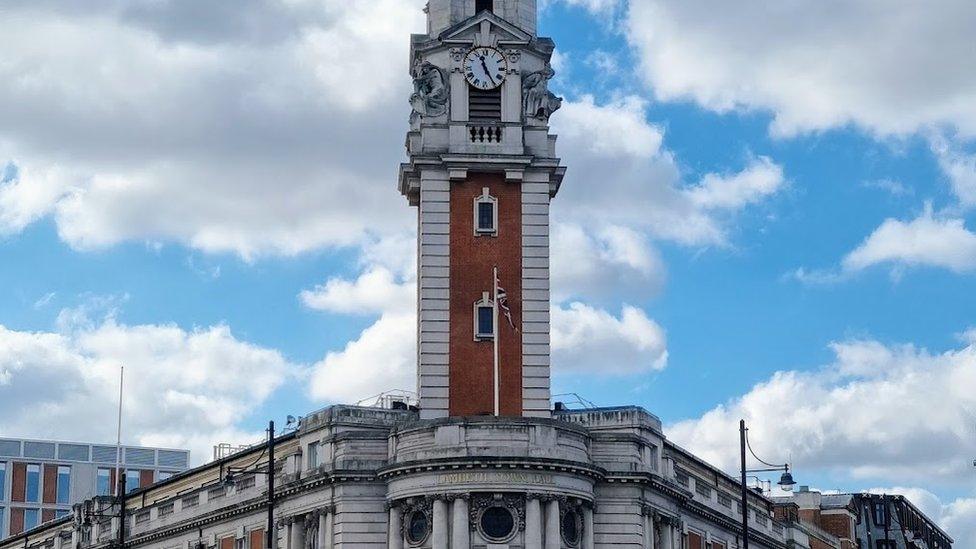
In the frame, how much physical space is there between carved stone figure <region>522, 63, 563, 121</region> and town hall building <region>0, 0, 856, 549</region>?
0.35ft

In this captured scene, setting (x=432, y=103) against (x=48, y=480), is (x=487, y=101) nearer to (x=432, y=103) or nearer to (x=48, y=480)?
(x=432, y=103)

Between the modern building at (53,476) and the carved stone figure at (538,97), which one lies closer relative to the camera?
the carved stone figure at (538,97)

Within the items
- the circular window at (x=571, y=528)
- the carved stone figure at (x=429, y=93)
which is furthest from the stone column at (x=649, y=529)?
the carved stone figure at (x=429, y=93)

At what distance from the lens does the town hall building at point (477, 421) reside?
270 ft

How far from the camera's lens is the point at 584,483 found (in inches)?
3334

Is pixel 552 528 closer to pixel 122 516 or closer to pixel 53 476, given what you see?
pixel 122 516

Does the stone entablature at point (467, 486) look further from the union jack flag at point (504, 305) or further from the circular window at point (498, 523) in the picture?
the union jack flag at point (504, 305)

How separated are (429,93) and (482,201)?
21.8 ft

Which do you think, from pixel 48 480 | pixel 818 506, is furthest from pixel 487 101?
pixel 48 480

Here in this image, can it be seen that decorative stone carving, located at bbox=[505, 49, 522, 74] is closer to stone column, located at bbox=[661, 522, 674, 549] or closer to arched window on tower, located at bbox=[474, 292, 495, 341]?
arched window on tower, located at bbox=[474, 292, 495, 341]

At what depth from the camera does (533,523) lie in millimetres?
81375

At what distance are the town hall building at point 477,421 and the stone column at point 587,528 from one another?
90 mm

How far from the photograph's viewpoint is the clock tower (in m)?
90.2

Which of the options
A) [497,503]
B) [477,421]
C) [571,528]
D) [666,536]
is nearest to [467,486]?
[497,503]
